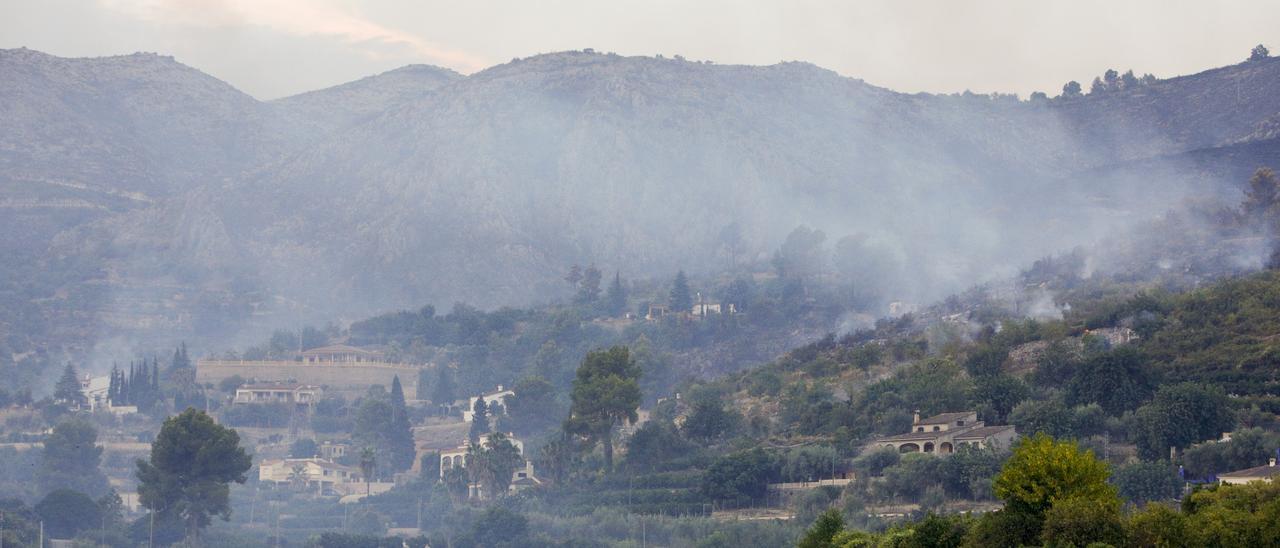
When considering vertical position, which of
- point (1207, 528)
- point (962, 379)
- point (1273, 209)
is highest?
point (1273, 209)

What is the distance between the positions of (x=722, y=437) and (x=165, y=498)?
98.6 ft

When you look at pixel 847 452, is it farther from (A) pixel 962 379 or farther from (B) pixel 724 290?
(B) pixel 724 290

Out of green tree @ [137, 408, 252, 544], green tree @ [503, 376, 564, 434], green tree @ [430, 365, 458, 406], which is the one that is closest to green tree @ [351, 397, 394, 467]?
green tree @ [503, 376, 564, 434]

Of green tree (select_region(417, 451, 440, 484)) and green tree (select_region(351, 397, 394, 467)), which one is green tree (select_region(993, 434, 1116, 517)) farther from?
green tree (select_region(351, 397, 394, 467))

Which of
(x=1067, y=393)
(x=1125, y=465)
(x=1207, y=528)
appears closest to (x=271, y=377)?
(x=1067, y=393)

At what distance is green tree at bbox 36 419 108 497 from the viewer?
141m

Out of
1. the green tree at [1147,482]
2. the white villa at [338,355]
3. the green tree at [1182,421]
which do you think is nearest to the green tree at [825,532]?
the green tree at [1147,482]

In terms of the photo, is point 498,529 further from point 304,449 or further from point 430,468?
point 304,449

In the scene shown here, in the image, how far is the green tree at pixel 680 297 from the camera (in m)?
186

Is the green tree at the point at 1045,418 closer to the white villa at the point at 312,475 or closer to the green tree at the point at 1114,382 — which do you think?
the green tree at the point at 1114,382

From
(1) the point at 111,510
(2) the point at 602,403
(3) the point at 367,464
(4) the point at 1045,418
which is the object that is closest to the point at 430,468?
(3) the point at 367,464

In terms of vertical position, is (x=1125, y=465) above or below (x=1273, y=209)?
below

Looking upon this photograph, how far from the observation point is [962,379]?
10938 cm

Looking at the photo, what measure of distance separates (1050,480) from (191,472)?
7201cm
